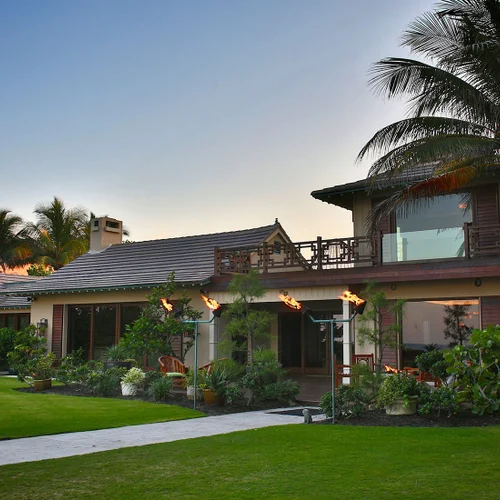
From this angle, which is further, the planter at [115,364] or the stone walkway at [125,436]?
the planter at [115,364]

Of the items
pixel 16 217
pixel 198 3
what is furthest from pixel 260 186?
pixel 16 217

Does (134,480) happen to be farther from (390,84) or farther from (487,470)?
(390,84)

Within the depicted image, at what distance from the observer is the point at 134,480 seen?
6.48 meters

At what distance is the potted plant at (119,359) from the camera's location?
17.3 m

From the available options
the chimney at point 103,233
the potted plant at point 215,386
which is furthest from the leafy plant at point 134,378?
the chimney at point 103,233

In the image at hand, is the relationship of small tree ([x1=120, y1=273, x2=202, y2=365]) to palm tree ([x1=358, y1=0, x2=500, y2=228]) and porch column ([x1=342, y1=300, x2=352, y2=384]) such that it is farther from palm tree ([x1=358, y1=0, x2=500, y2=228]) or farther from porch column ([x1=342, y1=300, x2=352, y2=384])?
palm tree ([x1=358, y1=0, x2=500, y2=228])

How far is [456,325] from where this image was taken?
16.1 metres

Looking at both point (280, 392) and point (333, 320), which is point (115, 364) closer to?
point (280, 392)

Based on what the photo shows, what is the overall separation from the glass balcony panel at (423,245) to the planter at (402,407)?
563 centimetres

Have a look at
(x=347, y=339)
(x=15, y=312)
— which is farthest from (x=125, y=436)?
(x=15, y=312)

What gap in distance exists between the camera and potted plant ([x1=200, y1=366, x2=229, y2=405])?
44.4 ft

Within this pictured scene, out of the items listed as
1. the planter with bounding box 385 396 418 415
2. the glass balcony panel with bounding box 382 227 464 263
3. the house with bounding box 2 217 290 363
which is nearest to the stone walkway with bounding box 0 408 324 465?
the planter with bounding box 385 396 418 415

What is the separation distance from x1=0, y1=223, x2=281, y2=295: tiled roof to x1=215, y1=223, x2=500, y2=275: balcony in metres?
2.69

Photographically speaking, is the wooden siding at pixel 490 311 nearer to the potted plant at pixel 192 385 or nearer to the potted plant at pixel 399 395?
the potted plant at pixel 399 395
